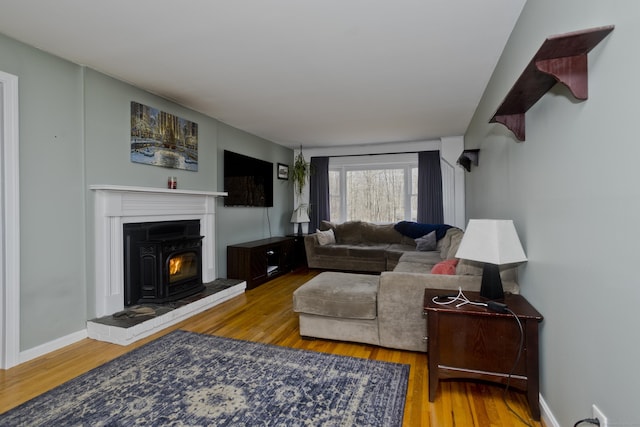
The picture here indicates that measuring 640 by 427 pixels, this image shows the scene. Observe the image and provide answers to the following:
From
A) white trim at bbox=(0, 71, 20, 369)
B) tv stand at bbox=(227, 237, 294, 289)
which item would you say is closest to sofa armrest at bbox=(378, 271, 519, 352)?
tv stand at bbox=(227, 237, 294, 289)

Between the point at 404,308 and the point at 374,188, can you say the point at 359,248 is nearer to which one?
the point at 374,188

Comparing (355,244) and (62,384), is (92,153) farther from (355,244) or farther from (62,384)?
(355,244)

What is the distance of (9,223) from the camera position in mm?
2221

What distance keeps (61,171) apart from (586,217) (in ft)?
11.4

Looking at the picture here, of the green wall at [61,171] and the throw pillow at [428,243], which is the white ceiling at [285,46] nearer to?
the green wall at [61,171]

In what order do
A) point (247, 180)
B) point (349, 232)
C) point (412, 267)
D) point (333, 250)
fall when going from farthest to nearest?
point (349, 232), point (333, 250), point (247, 180), point (412, 267)

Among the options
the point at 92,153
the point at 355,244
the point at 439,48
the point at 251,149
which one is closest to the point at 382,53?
the point at 439,48

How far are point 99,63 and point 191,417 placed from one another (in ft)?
9.34

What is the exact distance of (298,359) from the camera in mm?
2291

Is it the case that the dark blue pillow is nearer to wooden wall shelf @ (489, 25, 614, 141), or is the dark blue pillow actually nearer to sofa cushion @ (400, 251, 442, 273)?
sofa cushion @ (400, 251, 442, 273)

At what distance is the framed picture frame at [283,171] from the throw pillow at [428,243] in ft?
9.47

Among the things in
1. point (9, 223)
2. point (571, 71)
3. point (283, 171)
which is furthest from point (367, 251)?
point (9, 223)

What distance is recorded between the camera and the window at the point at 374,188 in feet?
19.6

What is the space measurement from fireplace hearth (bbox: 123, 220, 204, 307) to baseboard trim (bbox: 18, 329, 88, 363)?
438mm
